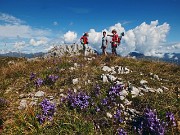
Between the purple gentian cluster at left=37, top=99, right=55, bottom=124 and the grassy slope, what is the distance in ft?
0.57

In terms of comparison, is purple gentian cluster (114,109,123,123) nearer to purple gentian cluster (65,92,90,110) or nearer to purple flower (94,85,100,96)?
purple gentian cluster (65,92,90,110)

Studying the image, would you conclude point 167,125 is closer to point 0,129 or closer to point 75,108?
point 75,108

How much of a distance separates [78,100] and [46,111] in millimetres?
1111

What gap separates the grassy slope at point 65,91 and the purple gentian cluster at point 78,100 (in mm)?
245

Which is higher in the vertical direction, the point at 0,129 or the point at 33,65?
the point at 33,65

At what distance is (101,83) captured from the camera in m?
10.3

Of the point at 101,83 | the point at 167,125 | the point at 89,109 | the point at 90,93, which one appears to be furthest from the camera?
the point at 101,83

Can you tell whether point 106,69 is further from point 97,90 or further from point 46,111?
point 46,111

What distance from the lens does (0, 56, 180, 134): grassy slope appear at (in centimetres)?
772

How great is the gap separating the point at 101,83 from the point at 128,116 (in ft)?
7.75

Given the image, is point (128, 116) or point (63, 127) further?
point (128, 116)

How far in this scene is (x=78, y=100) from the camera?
28.2 feet

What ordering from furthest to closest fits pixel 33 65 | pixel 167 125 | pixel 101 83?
1. pixel 33 65
2. pixel 101 83
3. pixel 167 125

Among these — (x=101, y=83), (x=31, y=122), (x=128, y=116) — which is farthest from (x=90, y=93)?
(x=31, y=122)
